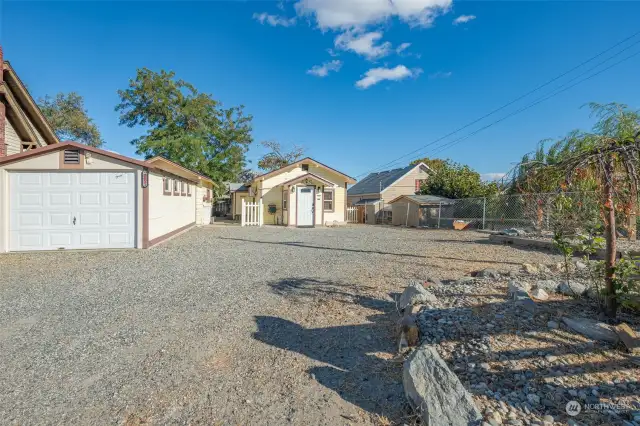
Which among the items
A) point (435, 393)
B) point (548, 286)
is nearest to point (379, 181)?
point (548, 286)

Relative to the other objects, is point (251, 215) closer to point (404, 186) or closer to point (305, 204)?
point (305, 204)

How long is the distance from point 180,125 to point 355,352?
88.0ft

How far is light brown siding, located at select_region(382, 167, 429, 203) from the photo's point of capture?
28219 mm

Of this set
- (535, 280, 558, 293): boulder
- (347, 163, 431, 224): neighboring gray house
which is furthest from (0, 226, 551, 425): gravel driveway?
(347, 163, 431, 224): neighboring gray house

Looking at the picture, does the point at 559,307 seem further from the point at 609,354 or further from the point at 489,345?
the point at 489,345

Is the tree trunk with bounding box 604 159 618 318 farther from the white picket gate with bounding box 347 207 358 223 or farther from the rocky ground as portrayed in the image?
the white picket gate with bounding box 347 207 358 223

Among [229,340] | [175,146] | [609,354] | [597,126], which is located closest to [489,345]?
[609,354]

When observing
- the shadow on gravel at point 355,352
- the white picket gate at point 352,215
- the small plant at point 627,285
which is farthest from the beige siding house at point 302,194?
the small plant at point 627,285

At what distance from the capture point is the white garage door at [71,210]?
849cm

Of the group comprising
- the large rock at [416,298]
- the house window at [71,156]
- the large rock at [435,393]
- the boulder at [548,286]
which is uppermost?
the house window at [71,156]

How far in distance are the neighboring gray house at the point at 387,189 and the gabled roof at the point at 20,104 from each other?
19.5m

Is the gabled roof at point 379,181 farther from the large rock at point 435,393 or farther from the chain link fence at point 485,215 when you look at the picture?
the large rock at point 435,393

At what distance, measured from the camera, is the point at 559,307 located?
3312 millimetres

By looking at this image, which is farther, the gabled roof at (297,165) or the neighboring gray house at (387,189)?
the neighboring gray house at (387,189)
